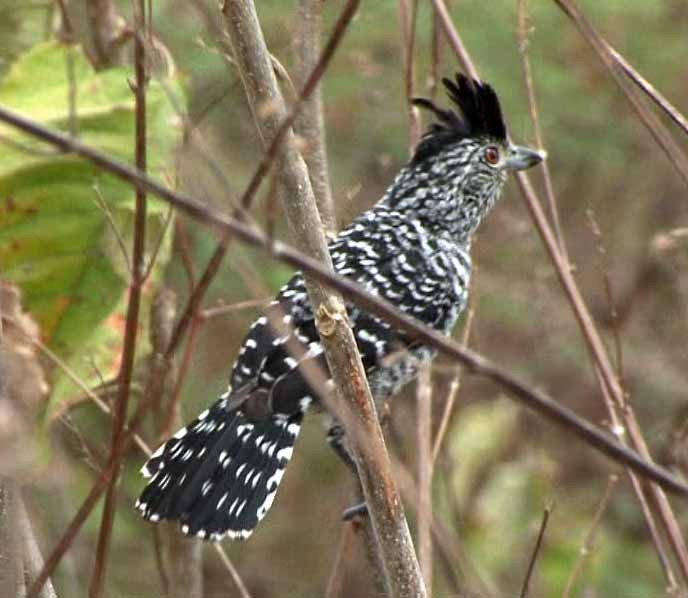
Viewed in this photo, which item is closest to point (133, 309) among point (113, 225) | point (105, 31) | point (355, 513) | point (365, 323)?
point (113, 225)

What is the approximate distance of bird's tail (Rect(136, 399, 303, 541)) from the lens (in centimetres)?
380

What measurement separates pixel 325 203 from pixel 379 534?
4.74 ft

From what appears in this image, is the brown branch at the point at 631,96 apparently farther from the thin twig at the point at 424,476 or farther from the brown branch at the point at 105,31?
the brown branch at the point at 105,31

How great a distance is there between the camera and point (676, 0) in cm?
671

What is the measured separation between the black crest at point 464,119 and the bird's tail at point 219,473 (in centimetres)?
109

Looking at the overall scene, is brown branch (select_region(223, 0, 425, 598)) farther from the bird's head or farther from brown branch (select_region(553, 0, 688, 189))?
the bird's head

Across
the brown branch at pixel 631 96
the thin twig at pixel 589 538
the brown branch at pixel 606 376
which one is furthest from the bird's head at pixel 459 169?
the brown branch at pixel 631 96

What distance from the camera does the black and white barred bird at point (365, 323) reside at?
12.7 feet

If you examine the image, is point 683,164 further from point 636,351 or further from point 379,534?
point 636,351

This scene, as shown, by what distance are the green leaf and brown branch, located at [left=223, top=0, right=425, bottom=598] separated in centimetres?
121

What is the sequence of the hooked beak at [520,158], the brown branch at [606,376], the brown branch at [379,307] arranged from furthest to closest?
the hooked beak at [520,158] < the brown branch at [606,376] < the brown branch at [379,307]

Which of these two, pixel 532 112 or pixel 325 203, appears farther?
pixel 325 203

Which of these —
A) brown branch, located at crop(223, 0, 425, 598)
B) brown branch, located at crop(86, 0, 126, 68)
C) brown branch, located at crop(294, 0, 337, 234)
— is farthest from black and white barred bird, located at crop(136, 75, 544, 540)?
brown branch, located at crop(86, 0, 126, 68)

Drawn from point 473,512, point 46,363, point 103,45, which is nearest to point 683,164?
point 46,363
